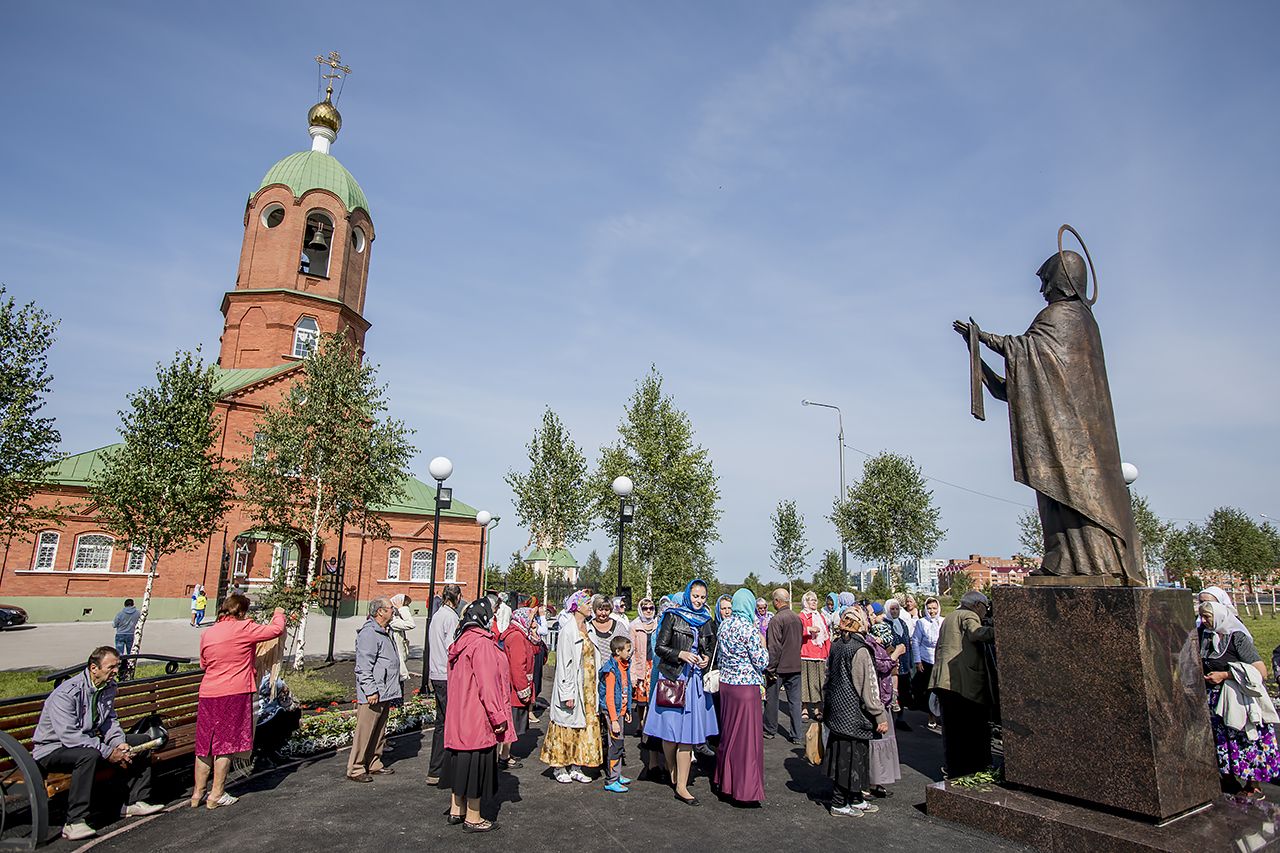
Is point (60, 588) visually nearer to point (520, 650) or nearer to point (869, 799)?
point (520, 650)

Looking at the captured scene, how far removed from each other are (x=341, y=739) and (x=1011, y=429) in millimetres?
8251

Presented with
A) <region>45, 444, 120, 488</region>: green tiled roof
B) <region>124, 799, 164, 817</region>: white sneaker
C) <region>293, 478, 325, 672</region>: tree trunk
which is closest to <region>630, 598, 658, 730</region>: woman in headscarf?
<region>124, 799, 164, 817</region>: white sneaker

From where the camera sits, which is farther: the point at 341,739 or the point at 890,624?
the point at 890,624

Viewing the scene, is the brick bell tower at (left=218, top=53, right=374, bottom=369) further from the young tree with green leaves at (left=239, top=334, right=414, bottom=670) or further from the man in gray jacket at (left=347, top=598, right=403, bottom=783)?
the man in gray jacket at (left=347, top=598, right=403, bottom=783)

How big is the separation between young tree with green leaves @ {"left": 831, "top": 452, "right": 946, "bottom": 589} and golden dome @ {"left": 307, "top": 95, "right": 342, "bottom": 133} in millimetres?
31122

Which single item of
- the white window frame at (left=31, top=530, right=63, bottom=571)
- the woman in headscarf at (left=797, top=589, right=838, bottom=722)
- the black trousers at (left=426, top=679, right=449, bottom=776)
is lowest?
the black trousers at (left=426, top=679, right=449, bottom=776)

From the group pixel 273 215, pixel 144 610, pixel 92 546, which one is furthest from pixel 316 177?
pixel 144 610

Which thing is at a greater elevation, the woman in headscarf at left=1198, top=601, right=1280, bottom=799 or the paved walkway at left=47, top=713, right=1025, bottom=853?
the woman in headscarf at left=1198, top=601, right=1280, bottom=799

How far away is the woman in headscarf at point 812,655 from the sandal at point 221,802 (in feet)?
21.4

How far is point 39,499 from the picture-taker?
26875 millimetres

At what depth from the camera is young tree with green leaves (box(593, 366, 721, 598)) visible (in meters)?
26.4

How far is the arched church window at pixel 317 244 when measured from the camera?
32.3 m

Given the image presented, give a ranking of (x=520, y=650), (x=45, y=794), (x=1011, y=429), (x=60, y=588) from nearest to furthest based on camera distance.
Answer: (x=45, y=794) < (x=1011, y=429) < (x=520, y=650) < (x=60, y=588)

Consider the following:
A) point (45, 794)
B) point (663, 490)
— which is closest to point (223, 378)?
point (663, 490)
